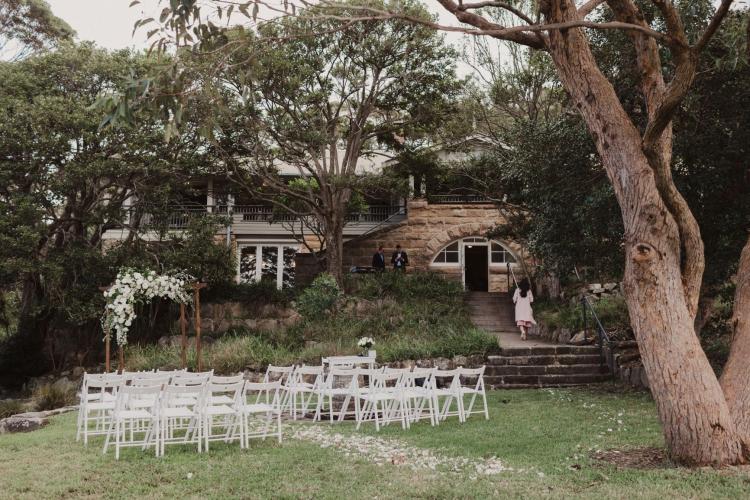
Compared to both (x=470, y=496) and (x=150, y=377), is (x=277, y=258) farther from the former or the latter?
(x=470, y=496)

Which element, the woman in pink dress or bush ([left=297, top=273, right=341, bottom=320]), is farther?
bush ([left=297, top=273, right=341, bottom=320])

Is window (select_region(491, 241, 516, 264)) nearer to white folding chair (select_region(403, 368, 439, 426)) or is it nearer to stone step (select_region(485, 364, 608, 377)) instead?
stone step (select_region(485, 364, 608, 377))

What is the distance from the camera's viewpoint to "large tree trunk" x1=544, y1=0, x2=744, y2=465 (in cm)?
615

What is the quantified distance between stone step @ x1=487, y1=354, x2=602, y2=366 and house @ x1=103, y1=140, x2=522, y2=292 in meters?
9.60

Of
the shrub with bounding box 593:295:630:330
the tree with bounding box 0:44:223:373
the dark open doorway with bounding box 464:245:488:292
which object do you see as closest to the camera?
the shrub with bounding box 593:295:630:330

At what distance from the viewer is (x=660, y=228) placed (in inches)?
259

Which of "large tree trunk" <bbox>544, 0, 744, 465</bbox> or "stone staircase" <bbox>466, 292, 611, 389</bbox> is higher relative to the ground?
"large tree trunk" <bbox>544, 0, 744, 465</bbox>

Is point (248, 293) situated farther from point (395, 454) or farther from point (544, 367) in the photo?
point (395, 454)

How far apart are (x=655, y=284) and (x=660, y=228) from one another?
554mm

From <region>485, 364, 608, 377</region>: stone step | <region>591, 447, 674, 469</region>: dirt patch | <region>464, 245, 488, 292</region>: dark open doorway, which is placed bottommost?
<region>591, 447, 674, 469</region>: dirt patch

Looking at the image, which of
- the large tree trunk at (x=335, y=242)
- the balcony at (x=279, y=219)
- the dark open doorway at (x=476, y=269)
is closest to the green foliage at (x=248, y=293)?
the large tree trunk at (x=335, y=242)

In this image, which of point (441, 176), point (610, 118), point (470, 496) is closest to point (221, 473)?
point (470, 496)

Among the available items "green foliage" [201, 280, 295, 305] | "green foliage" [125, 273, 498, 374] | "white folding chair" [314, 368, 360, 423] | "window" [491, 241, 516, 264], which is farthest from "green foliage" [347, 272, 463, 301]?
"white folding chair" [314, 368, 360, 423]

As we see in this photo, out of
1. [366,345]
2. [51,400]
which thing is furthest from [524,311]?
[51,400]
